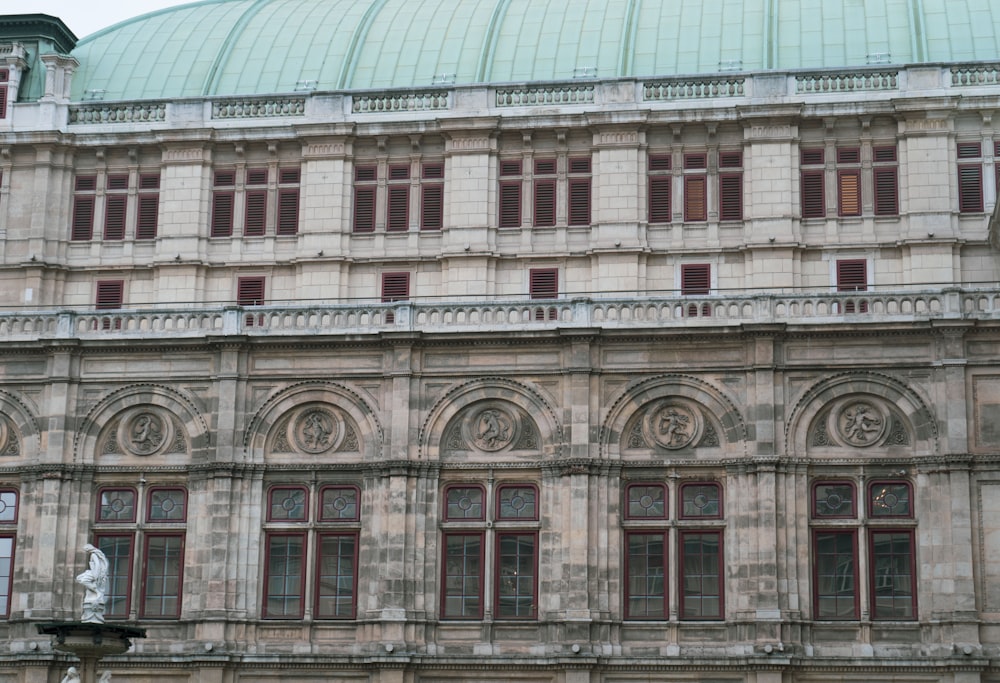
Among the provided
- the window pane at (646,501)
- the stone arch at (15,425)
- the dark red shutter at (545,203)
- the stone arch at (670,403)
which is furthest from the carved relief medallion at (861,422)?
the stone arch at (15,425)

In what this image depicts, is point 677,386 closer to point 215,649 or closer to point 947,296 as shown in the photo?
point 947,296

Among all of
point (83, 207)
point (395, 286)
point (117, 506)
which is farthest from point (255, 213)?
point (117, 506)

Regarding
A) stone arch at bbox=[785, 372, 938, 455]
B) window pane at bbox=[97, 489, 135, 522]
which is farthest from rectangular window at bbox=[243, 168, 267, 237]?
stone arch at bbox=[785, 372, 938, 455]

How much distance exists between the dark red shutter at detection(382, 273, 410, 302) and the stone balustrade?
19.9ft

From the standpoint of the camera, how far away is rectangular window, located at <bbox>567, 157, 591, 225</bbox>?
60.8 metres

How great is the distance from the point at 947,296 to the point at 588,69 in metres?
17.7

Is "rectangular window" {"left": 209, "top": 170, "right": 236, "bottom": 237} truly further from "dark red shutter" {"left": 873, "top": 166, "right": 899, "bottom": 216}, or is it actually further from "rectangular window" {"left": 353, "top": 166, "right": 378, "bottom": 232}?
"dark red shutter" {"left": 873, "top": 166, "right": 899, "bottom": 216}

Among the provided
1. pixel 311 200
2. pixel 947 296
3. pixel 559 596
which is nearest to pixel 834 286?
pixel 947 296

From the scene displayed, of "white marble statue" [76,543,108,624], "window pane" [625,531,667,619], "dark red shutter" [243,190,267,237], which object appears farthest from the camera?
"dark red shutter" [243,190,267,237]

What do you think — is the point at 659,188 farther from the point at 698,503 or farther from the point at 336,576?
the point at 336,576

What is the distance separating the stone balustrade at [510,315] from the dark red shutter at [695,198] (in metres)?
7.59

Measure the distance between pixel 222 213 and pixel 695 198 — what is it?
1725 cm

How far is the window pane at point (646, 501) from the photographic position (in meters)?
52.8

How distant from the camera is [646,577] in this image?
172ft
